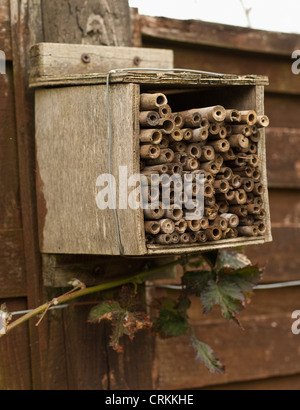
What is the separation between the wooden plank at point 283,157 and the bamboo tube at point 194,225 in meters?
0.94

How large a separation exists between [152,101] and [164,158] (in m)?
0.16

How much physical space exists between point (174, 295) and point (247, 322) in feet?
1.18

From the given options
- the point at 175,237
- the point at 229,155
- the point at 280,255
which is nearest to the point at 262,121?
the point at 229,155

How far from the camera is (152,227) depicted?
1732 mm

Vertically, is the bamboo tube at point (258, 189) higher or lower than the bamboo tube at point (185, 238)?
higher

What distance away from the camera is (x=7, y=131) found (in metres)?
2.06

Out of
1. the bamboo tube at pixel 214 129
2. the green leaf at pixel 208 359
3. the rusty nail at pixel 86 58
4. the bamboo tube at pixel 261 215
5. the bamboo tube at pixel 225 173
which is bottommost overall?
the green leaf at pixel 208 359

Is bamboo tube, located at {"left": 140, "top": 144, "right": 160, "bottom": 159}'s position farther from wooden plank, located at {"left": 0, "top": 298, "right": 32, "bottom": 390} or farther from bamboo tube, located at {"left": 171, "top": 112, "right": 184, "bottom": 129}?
wooden plank, located at {"left": 0, "top": 298, "right": 32, "bottom": 390}

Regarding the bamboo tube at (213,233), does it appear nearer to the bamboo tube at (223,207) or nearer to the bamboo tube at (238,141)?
the bamboo tube at (223,207)

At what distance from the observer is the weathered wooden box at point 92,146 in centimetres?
174

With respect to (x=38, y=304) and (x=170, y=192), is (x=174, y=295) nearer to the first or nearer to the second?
(x=38, y=304)

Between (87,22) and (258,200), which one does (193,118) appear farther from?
(87,22)

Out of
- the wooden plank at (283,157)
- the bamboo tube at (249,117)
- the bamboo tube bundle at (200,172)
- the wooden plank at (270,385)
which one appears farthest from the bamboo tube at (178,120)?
the wooden plank at (270,385)
